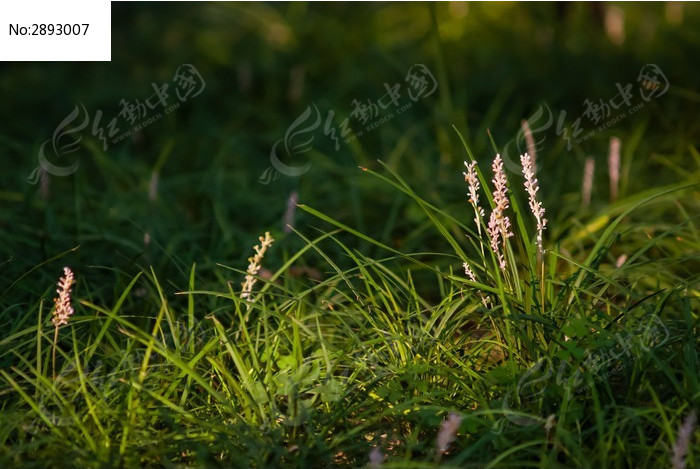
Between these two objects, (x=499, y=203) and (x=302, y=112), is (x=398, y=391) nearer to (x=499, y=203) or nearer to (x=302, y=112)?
(x=499, y=203)

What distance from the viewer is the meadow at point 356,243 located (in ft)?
8.02

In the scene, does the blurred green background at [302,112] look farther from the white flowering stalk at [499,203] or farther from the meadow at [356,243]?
the white flowering stalk at [499,203]

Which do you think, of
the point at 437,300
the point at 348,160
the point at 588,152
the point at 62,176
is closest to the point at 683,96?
the point at 588,152

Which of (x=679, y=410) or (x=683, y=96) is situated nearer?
(x=679, y=410)

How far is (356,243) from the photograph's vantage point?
4.24 metres

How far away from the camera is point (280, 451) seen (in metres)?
2.30

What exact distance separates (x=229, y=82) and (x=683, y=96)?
10.6 feet

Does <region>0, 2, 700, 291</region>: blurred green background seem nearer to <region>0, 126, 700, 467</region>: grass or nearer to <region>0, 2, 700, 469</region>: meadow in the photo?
<region>0, 2, 700, 469</region>: meadow

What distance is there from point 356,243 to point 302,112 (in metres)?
2.12

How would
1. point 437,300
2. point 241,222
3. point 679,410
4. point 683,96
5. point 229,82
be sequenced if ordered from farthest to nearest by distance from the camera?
1. point 229,82
2. point 683,96
3. point 241,222
4. point 437,300
5. point 679,410

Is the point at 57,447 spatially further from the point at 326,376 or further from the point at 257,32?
the point at 257,32

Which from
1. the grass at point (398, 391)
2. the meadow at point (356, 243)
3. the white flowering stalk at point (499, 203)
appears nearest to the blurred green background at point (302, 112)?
the meadow at point (356, 243)

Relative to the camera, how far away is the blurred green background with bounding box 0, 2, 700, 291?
4176mm

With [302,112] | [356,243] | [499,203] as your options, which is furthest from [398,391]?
[302,112]
